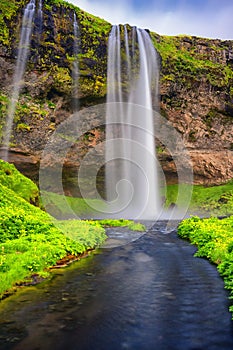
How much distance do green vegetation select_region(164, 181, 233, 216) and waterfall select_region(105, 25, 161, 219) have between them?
6023mm

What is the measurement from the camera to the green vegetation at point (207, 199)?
49812 mm

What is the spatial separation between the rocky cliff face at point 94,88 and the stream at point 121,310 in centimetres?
3734

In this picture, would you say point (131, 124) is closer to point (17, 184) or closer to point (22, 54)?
point (22, 54)

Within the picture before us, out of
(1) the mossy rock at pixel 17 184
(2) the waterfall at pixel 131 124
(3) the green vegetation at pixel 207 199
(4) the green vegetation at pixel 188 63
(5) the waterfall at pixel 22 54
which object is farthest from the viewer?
(4) the green vegetation at pixel 188 63

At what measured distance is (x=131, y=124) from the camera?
52.8 metres

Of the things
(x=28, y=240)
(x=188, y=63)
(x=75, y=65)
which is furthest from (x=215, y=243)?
(x=188, y=63)

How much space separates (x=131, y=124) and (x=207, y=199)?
18001mm

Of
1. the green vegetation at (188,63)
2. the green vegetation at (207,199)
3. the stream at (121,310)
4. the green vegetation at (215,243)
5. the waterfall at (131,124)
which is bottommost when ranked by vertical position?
the stream at (121,310)

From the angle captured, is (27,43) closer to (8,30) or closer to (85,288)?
(8,30)

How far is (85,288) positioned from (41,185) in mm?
43469

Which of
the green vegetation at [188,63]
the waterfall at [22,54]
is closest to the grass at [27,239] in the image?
the waterfall at [22,54]

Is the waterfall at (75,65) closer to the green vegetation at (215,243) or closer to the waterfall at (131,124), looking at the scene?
the waterfall at (131,124)

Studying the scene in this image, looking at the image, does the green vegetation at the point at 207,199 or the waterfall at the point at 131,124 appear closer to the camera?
the green vegetation at the point at 207,199

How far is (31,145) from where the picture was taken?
47500mm
